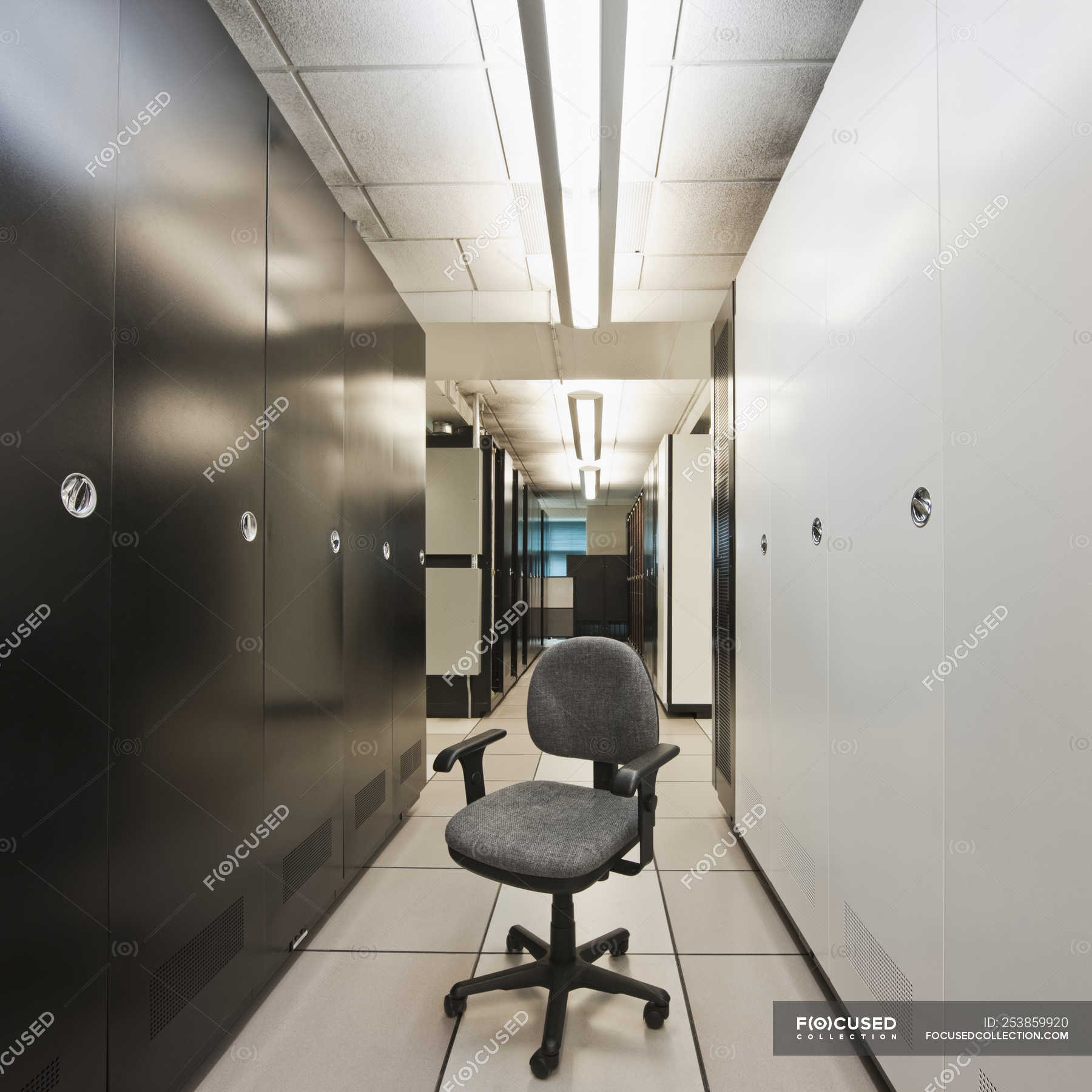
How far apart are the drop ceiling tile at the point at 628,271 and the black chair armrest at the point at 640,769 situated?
303 centimetres

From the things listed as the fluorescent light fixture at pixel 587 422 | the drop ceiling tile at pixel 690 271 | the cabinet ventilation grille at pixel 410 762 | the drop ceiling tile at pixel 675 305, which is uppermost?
the drop ceiling tile at pixel 690 271

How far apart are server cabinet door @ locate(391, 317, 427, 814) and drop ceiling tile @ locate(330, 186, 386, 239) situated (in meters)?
0.66

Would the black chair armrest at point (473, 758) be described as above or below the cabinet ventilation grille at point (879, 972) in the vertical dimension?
above

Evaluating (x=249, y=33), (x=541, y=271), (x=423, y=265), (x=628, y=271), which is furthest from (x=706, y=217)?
(x=249, y=33)

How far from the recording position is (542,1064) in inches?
62.6

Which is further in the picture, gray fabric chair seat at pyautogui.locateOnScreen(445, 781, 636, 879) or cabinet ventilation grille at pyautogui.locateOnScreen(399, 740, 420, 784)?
cabinet ventilation grille at pyautogui.locateOnScreen(399, 740, 420, 784)

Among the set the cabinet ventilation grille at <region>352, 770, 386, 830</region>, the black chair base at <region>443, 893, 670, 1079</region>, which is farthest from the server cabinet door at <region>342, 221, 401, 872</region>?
the black chair base at <region>443, 893, 670, 1079</region>

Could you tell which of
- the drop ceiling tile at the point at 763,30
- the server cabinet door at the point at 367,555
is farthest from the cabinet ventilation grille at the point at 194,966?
the drop ceiling tile at the point at 763,30

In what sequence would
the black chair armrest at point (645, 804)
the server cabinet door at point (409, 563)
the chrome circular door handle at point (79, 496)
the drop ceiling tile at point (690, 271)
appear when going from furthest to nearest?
the drop ceiling tile at point (690, 271) → the server cabinet door at point (409, 563) → the black chair armrest at point (645, 804) → the chrome circular door handle at point (79, 496)

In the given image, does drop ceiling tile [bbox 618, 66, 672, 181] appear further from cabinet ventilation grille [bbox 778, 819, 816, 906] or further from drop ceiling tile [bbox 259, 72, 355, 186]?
cabinet ventilation grille [bbox 778, 819, 816, 906]

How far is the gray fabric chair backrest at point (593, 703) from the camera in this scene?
203 cm

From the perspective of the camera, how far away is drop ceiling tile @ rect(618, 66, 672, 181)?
2.56m

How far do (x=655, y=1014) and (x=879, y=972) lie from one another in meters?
0.59

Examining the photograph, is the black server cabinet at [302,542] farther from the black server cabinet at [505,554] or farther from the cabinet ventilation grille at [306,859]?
the black server cabinet at [505,554]
